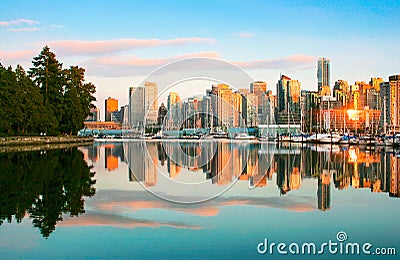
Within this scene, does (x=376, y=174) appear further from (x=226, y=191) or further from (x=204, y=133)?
(x=204, y=133)

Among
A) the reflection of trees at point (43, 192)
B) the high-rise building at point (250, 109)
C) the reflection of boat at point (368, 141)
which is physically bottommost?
the reflection of trees at point (43, 192)

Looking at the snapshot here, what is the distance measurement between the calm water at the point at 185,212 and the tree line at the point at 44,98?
2816cm

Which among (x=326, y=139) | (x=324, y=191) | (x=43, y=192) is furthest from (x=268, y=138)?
(x=43, y=192)

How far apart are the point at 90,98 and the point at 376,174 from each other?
5249 cm

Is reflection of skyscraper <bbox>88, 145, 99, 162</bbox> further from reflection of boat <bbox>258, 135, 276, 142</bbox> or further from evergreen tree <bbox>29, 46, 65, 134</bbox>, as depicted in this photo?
reflection of boat <bbox>258, 135, 276, 142</bbox>

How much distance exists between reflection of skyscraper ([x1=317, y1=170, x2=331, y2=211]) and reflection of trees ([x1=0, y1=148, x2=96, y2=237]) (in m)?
6.26

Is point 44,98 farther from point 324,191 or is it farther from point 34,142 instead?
point 324,191

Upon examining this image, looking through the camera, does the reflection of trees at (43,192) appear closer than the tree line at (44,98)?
Yes

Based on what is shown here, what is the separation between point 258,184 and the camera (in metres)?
19.4

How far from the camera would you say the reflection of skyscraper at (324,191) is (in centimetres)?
1426

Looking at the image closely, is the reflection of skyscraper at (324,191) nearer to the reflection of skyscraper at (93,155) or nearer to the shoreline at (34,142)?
the reflection of skyscraper at (93,155)

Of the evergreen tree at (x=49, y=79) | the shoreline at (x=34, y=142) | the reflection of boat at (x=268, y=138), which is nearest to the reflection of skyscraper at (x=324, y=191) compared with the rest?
the shoreline at (x=34, y=142)

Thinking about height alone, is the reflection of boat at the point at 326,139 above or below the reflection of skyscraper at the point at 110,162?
above

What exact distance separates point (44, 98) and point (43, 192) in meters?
45.4
